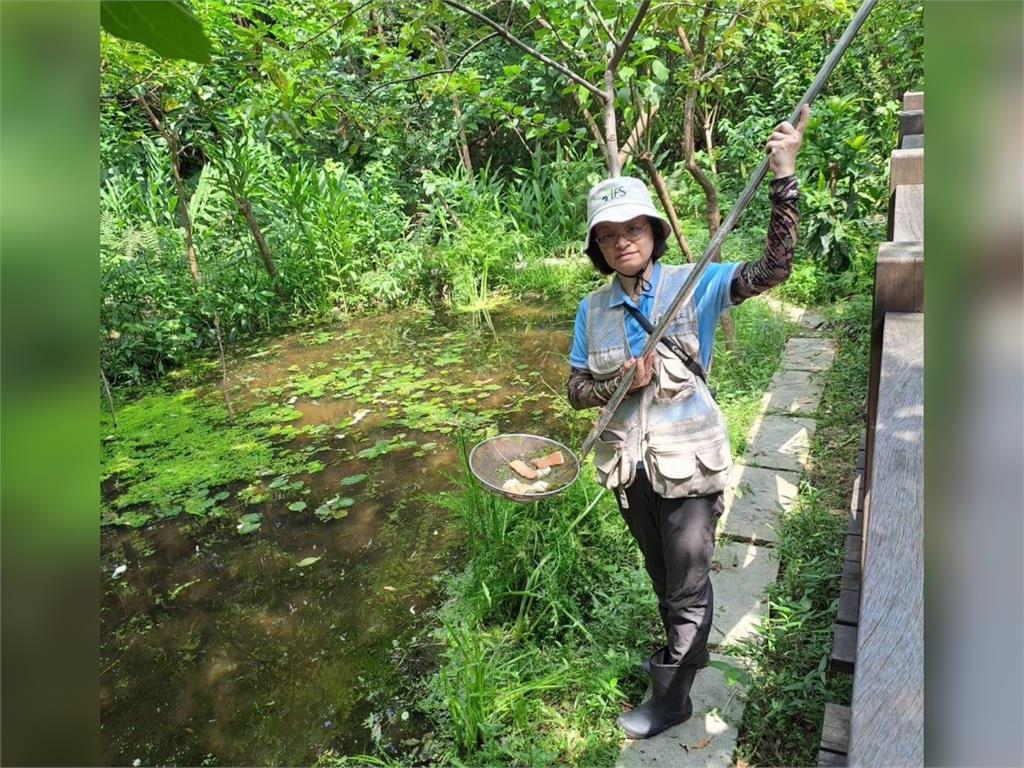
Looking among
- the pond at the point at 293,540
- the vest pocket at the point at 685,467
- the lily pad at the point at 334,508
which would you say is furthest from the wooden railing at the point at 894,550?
the lily pad at the point at 334,508

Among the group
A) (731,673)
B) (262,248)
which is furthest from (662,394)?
(262,248)

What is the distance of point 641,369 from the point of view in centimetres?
175

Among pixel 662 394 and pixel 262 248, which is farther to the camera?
pixel 262 248

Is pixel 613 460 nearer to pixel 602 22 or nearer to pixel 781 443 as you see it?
pixel 781 443

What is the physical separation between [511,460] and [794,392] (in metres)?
2.34

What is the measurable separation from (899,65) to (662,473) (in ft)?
20.3

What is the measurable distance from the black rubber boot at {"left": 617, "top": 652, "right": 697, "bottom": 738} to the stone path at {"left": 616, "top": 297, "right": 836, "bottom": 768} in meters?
0.04

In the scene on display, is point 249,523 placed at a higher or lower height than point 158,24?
lower

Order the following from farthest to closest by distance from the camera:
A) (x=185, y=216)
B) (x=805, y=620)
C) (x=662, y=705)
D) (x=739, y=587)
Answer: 1. (x=185, y=216)
2. (x=739, y=587)
3. (x=805, y=620)
4. (x=662, y=705)

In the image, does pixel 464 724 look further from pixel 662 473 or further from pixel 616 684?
pixel 662 473

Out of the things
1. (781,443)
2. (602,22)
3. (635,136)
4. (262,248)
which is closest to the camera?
(602,22)

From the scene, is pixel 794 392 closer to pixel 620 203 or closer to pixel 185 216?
pixel 620 203

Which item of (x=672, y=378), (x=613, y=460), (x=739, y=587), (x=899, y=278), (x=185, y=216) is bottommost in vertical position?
(x=739, y=587)

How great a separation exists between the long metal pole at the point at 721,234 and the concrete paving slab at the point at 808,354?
292cm
